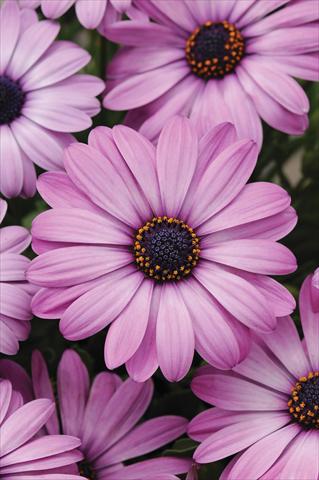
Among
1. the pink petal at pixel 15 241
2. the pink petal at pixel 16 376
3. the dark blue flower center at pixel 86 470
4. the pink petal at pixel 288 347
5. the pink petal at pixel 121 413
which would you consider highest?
the pink petal at pixel 15 241

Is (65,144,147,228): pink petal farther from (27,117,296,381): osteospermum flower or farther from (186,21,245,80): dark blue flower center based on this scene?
(186,21,245,80): dark blue flower center

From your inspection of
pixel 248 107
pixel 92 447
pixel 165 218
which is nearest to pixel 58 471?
pixel 92 447

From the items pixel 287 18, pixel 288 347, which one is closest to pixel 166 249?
pixel 288 347

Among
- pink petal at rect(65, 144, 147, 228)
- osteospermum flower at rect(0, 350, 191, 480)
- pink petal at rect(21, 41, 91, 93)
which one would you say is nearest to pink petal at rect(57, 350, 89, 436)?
osteospermum flower at rect(0, 350, 191, 480)

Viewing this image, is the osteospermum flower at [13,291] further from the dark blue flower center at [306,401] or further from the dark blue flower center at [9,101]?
the dark blue flower center at [306,401]

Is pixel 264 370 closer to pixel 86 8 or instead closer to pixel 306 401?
pixel 306 401

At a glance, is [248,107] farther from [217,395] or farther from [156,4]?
[217,395]

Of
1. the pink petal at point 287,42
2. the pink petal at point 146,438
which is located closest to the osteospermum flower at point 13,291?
the pink petal at point 146,438
